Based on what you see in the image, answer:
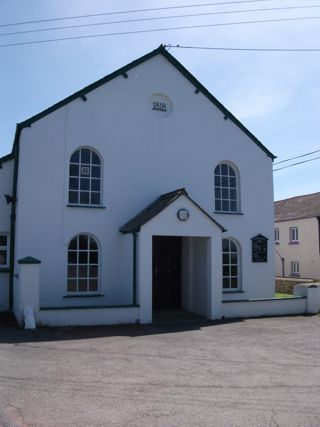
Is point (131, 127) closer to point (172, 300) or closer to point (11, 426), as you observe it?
point (172, 300)

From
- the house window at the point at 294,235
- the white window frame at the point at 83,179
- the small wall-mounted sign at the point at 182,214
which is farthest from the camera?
the house window at the point at 294,235

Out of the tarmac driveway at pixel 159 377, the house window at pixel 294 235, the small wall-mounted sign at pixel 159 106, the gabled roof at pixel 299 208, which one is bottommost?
the tarmac driveway at pixel 159 377

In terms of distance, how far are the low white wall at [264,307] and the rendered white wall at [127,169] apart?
1521mm

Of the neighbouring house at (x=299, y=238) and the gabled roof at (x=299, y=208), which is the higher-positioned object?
the gabled roof at (x=299, y=208)

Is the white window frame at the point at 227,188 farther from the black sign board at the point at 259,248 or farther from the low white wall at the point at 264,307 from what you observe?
the low white wall at the point at 264,307

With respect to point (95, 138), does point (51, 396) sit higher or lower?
lower

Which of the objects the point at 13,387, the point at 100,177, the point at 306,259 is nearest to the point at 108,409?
the point at 13,387

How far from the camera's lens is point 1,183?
604 inches

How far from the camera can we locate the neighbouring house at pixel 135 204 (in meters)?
13.8

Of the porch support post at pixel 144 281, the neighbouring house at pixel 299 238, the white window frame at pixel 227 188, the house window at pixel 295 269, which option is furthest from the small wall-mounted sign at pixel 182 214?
the house window at pixel 295 269

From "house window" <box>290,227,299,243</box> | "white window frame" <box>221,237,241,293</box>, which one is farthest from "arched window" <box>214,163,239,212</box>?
"house window" <box>290,227,299,243</box>

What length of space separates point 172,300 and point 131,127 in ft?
19.5

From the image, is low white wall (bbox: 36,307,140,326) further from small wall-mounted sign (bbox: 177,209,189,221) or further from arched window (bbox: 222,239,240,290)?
arched window (bbox: 222,239,240,290)

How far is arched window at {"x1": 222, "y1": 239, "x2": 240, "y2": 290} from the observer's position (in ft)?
54.5
